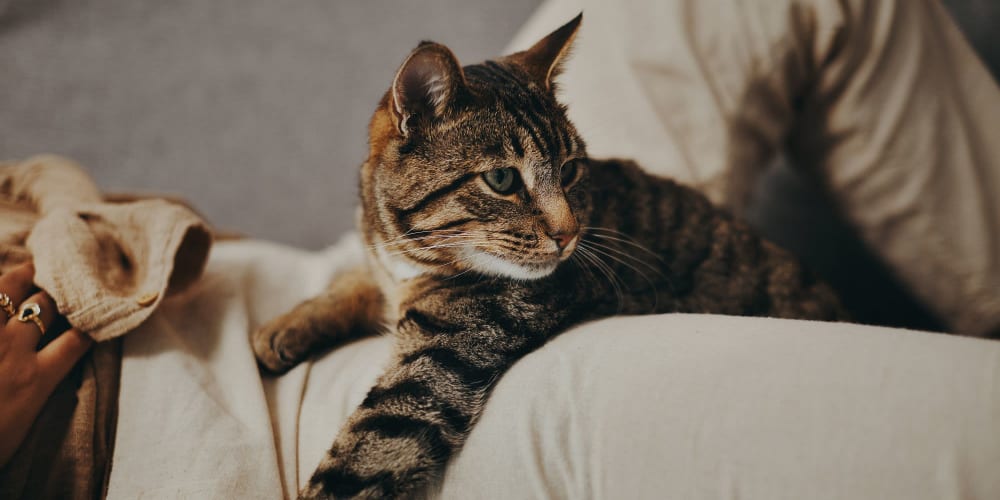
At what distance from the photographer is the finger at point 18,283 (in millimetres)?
784

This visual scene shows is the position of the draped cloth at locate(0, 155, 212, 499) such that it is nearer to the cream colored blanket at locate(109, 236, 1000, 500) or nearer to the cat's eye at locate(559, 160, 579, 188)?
the cream colored blanket at locate(109, 236, 1000, 500)

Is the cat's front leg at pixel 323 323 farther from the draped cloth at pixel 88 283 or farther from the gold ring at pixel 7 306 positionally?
the gold ring at pixel 7 306

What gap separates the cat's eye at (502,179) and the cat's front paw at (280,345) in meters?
0.37

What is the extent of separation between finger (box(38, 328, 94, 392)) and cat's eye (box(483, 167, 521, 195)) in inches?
22.1

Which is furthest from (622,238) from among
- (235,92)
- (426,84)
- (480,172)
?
(235,92)

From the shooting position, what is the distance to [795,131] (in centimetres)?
118

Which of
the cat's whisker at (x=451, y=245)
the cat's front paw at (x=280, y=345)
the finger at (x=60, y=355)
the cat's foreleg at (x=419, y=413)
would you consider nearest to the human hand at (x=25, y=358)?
the finger at (x=60, y=355)

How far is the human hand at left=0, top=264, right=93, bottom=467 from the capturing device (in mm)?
690

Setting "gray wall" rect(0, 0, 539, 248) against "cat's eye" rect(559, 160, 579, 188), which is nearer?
"cat's eye" rect(559, 160, 579, 188)

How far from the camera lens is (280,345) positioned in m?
0.87

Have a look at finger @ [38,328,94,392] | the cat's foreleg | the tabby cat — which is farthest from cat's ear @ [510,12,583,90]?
finger @ [38,328,94,392]

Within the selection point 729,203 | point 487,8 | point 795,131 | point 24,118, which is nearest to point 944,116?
point 795,131

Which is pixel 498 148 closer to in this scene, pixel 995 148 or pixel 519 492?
pixel 519 492

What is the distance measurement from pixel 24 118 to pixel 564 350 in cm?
149
